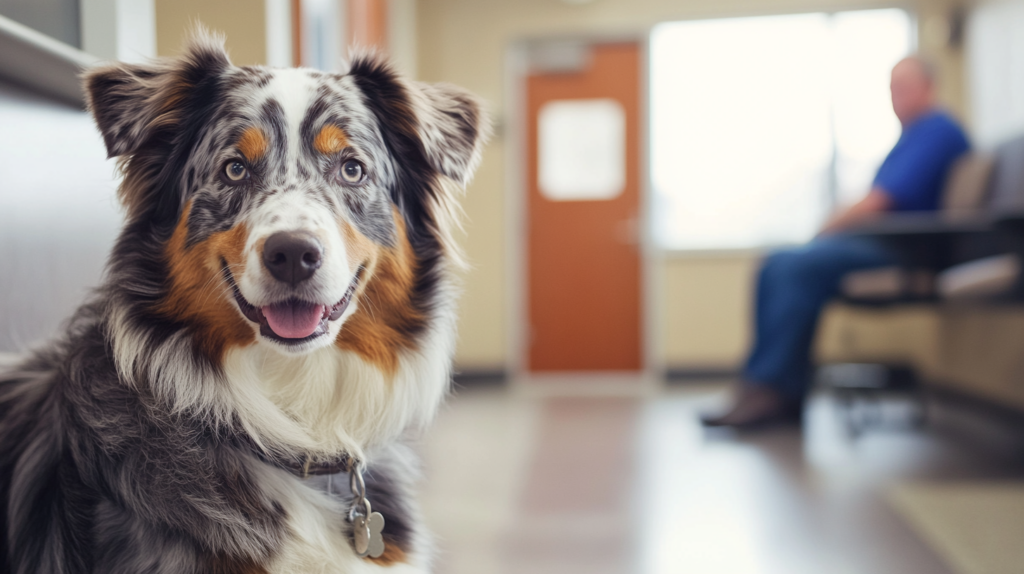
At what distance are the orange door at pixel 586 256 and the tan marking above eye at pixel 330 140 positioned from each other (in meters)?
4.28

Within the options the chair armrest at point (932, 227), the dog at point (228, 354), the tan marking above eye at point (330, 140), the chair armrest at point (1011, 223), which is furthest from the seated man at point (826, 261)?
the tan marking above eye at point (330, 140)

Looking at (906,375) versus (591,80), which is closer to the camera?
(906,375)

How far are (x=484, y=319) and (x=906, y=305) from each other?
2827mm

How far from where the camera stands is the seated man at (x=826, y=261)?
3.11 m

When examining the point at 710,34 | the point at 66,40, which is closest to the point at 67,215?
the point at 66,40

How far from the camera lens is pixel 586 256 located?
5.19m

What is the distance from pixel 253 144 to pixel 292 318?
0.23 metres

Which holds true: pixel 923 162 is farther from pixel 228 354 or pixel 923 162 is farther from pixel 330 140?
pixel 228 354

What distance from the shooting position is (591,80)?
5.13 m

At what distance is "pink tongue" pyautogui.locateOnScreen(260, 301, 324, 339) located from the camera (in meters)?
0.87

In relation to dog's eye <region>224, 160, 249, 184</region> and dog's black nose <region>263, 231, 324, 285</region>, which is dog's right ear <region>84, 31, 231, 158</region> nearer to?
dog's eye <region>224, 160, 249, 184</region>

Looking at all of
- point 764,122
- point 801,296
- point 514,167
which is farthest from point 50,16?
point 764,122

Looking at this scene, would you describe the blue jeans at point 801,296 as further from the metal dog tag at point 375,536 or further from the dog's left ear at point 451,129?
the metal dog tag at point 375,536

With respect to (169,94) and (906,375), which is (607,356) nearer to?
(906,375)
